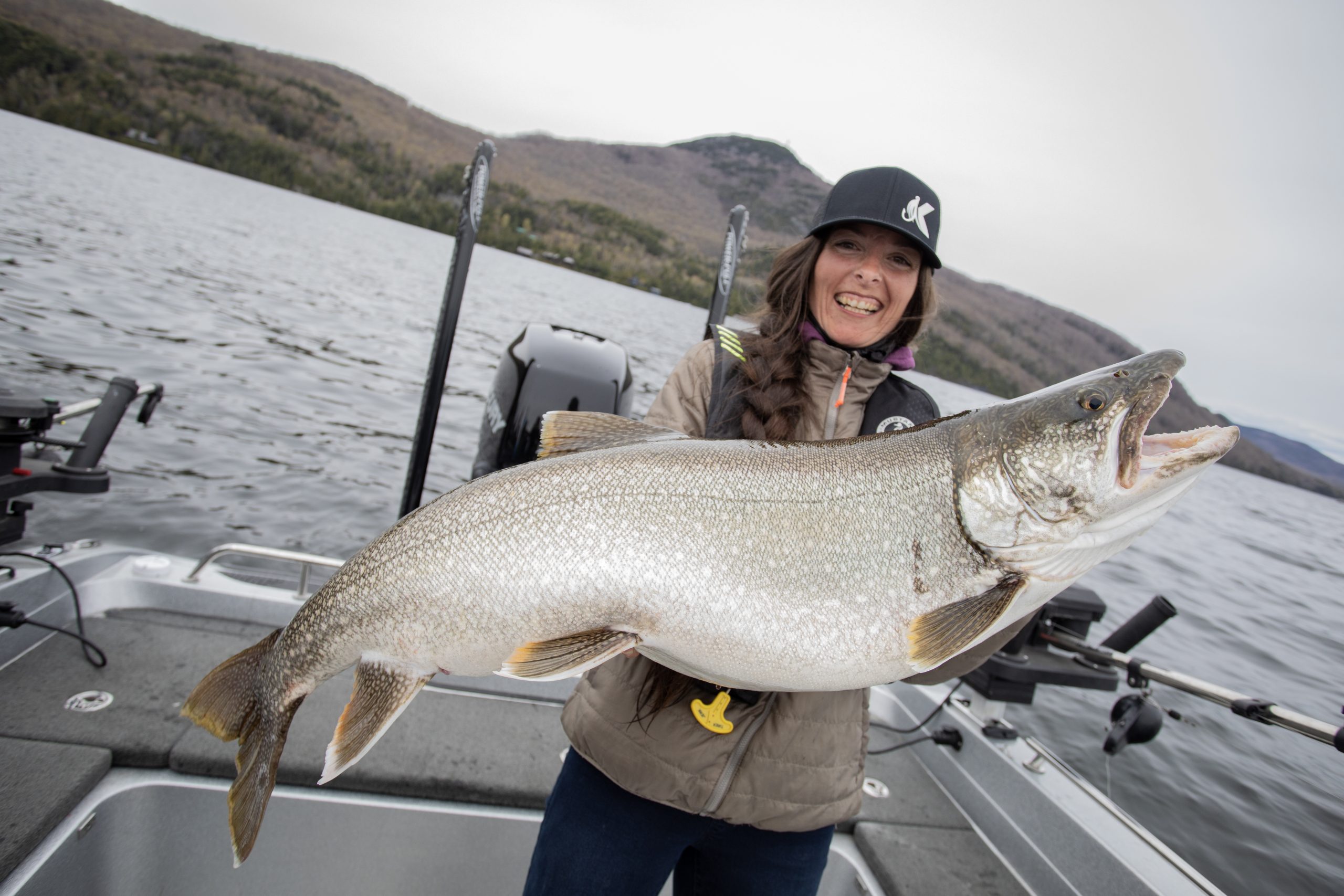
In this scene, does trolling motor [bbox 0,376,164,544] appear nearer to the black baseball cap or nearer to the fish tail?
the fish tail

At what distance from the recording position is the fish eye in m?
1.76

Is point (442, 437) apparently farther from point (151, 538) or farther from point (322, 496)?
point (151, 538)

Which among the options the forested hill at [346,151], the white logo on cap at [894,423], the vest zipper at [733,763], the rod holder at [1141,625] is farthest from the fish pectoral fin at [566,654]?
the forested hill at [346,151]

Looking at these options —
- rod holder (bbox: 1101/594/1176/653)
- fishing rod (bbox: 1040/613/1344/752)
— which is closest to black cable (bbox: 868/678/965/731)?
fishing rod (bbox: 1040/613/1344/752)

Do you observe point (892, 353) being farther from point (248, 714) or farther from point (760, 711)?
point (248, 714)

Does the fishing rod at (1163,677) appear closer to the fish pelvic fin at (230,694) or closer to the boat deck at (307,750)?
the boat deck at (307,750)

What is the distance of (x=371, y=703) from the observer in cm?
190

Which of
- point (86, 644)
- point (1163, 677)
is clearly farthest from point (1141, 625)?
point (86, 644)

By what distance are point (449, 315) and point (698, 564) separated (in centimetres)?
339

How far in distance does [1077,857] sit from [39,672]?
4679 mm

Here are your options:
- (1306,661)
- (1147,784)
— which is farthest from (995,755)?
(1306,661)

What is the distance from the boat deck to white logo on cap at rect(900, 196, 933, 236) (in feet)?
8.78

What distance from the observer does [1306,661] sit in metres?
13.4

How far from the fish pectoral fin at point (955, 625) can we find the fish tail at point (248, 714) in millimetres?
1682
